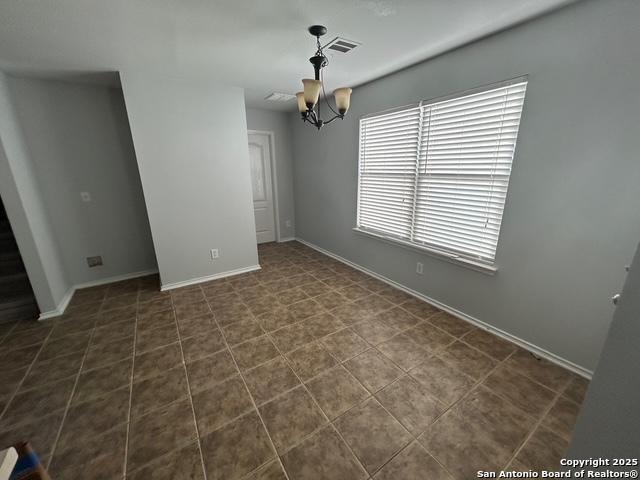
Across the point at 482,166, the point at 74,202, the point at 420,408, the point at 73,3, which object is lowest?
the point at 420,408

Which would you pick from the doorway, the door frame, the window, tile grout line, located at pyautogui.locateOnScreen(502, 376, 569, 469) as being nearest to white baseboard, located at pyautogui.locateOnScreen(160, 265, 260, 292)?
the doorway

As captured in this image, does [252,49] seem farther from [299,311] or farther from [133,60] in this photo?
[299,311]

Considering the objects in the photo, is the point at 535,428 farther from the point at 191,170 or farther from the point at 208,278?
the point at 191,170

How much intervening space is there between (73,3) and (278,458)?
9.55ft

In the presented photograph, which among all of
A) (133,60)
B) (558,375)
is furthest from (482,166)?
(133,60)

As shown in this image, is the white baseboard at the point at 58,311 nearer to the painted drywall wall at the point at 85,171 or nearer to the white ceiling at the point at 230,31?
the painted drywall wall at the point at 85,171

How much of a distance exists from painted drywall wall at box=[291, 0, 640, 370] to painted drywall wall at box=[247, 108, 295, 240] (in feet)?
9.33

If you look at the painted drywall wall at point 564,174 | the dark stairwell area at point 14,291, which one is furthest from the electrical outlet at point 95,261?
the painted drywall wall at point 564,174

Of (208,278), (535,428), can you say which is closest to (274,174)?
(208,278)

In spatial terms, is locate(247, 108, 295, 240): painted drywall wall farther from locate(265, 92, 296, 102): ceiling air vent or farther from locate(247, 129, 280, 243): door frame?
locate(265, 92, 296, 102): ceiling air vent

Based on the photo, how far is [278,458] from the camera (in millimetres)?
1324

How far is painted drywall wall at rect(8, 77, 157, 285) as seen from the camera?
2840 millimetres

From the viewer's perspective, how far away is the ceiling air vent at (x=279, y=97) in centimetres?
354

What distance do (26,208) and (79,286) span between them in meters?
→ 1.27
